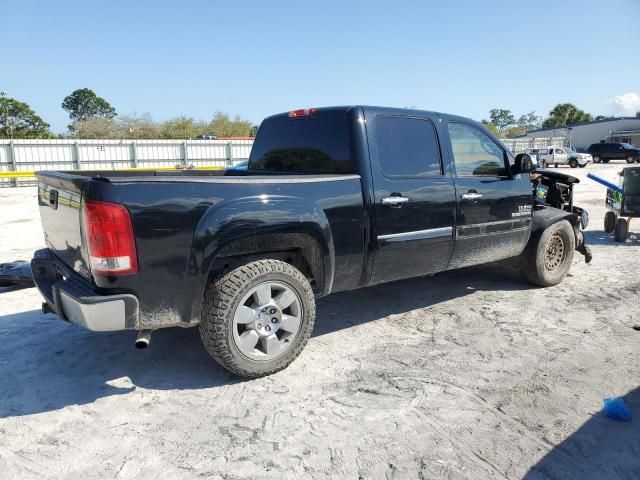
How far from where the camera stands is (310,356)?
12.7 ft

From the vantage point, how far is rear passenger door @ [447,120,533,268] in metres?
4.57

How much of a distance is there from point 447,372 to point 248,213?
184 cm

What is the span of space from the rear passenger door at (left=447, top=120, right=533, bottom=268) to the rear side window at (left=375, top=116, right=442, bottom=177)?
0.88 ft

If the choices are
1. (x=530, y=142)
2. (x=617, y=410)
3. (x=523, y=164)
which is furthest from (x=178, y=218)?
(x=530, y=142)

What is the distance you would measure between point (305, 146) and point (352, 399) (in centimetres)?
221

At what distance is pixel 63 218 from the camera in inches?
131

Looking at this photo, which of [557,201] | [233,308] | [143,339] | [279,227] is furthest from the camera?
[557,201]

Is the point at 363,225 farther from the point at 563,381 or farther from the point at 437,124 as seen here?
the point at 563,381

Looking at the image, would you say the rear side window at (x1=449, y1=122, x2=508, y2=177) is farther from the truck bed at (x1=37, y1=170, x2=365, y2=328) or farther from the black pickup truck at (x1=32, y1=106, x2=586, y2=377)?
the truck bed at (x1=37, y1=170, x2=365, y2=328)

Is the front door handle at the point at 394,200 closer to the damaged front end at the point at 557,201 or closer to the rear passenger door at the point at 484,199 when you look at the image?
the rear passenger door at the point at 484,199

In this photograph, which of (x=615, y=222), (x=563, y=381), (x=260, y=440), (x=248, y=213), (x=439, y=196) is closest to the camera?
(x=260, y=440)

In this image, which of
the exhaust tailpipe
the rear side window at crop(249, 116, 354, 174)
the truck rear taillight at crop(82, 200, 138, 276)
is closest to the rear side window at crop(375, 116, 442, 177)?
the rear side window at crop(249, 116, 354, 174)

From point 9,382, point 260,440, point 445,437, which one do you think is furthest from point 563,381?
point 9,382

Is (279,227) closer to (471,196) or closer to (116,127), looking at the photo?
(471,196)
